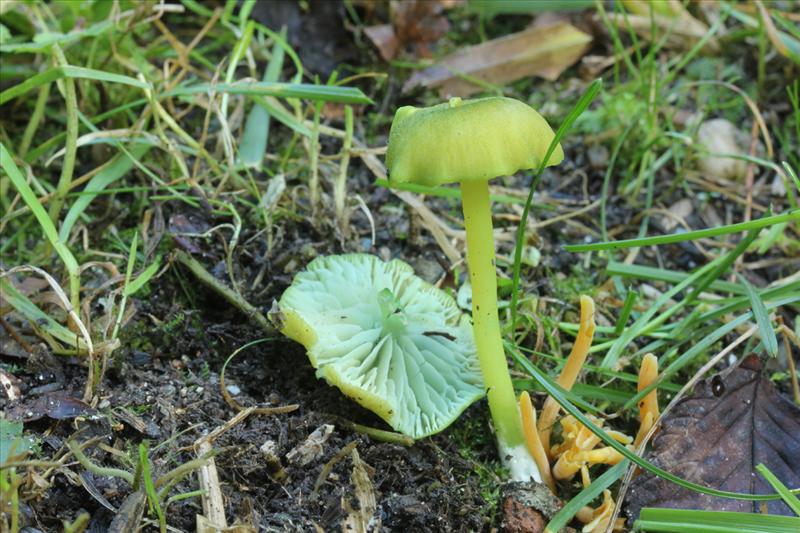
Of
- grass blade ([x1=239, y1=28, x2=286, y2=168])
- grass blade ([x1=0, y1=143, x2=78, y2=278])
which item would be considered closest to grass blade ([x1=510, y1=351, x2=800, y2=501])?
Result: grass blade ([x1=0, y1=143, x2=78, y2=278])

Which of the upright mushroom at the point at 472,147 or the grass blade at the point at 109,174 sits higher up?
the upright mushroom at the point at 472,147

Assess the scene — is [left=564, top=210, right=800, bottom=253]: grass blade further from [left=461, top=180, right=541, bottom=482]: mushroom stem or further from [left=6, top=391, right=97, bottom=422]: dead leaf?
[left=6, top=391, right=97, bottom=422]: dead leaf

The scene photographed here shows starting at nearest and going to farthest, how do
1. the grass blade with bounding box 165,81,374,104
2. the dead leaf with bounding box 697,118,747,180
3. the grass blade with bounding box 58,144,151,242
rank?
the grass blade with bounding box 165,81,374,104 < the grass blade with bounding box 58,144,151,242 < the dead leaf with bounding box 697,118,747,180

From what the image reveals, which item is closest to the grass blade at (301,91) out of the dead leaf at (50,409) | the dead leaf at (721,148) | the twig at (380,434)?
the twig at (380,434)

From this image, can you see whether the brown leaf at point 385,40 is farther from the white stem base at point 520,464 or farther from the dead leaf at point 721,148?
the white stem base at point 520,464

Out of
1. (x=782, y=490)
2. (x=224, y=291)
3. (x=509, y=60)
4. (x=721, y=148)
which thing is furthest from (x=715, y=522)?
(x=509, y=60)

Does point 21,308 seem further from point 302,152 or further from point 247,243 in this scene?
point 302,152

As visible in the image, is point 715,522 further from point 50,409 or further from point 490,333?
point 50,409
